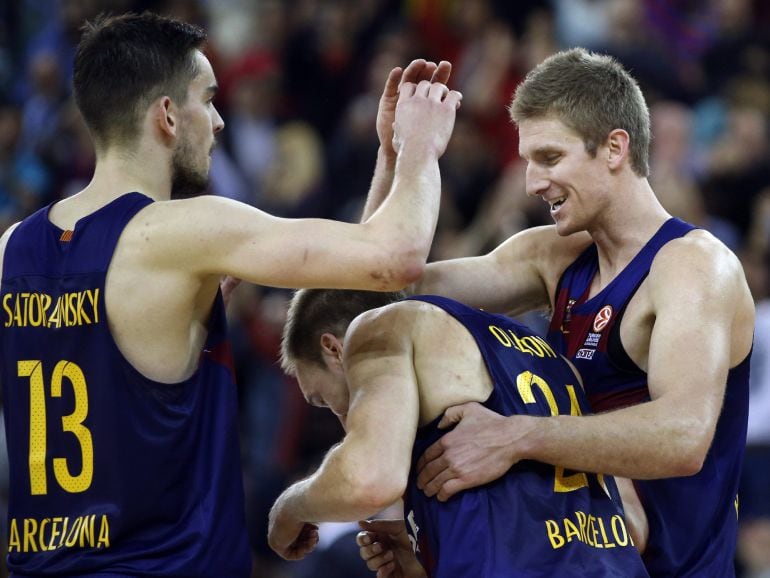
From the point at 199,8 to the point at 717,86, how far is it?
5722 mm

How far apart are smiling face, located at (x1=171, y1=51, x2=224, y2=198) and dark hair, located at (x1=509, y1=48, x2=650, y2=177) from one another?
1.28 meters

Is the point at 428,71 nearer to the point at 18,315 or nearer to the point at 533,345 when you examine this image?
the point at 533,345

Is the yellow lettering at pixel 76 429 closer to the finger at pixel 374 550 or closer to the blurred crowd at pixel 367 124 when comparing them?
the finger at pixel 374 550

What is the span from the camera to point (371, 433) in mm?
3861

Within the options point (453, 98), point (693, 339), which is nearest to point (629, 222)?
point (693, 339)

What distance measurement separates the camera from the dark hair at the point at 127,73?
4.09 meters

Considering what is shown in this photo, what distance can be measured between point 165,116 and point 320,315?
38.0 inches

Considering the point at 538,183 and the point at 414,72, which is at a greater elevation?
the point at 414,72

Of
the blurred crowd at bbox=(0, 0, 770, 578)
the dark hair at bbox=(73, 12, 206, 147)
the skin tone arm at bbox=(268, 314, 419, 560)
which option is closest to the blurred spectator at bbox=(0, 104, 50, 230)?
the blurred crowd at bbox=(0, 0, 770, 578)

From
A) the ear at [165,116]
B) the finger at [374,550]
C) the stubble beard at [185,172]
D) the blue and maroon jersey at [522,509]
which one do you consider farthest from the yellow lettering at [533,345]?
the ear at [165,116]

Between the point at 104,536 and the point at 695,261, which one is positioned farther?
the point at 695,261

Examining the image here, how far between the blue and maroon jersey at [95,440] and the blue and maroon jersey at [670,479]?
147cm

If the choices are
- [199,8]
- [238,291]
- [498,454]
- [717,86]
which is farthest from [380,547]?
[199,8]

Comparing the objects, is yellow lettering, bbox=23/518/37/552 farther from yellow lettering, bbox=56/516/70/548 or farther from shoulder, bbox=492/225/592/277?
shoulder, bbox=492/225/592/277
